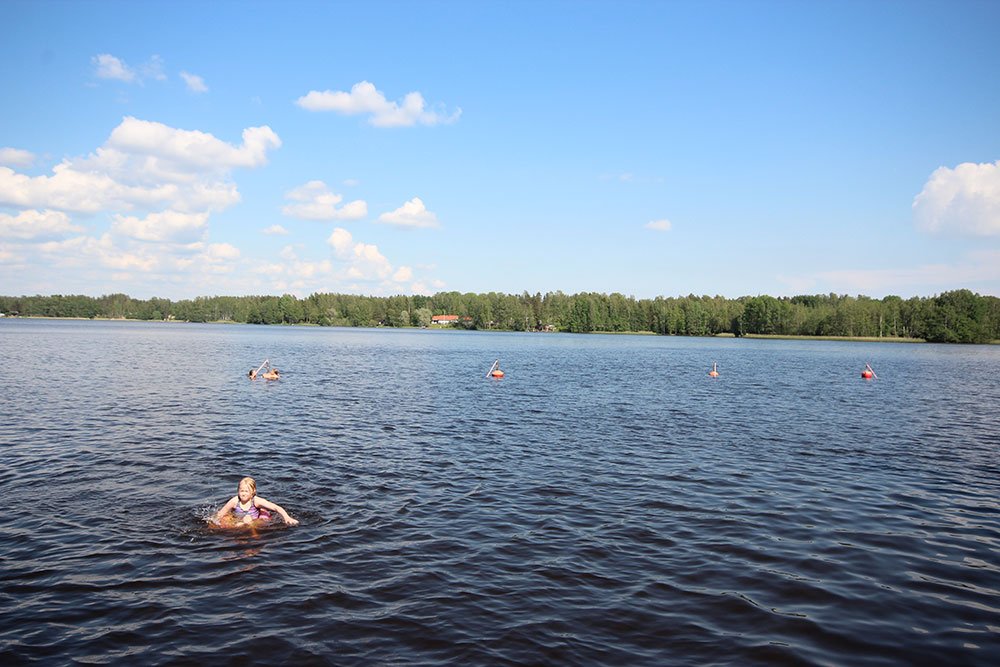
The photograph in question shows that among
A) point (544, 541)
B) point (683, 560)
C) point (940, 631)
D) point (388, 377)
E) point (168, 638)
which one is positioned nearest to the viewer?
point (168, 638)

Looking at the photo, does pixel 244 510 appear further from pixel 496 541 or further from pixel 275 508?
pixel 496 541

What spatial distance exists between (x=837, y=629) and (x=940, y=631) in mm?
1812

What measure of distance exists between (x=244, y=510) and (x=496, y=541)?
6.28m

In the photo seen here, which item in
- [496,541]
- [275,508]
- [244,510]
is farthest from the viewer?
[275,508]

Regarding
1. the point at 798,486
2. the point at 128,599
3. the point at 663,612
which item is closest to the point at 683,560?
the point at 663,612

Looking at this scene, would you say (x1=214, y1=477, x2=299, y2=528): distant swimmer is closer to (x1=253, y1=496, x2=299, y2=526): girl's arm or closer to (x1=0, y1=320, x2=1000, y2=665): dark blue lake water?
(x1=253, y1=496, x2=299, y2=526): girl's arm

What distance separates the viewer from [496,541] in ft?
47.9

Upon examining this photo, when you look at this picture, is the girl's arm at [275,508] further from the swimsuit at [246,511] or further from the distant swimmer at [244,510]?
the swimsuit at [246,511]

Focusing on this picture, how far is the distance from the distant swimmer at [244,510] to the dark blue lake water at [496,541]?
0.56 m

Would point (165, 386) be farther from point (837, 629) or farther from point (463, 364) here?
point (837, 629)

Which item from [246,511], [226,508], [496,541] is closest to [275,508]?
[246,511]

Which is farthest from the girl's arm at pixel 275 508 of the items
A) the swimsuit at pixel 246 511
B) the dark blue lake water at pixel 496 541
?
the dark blue lake water at pixel 496 541

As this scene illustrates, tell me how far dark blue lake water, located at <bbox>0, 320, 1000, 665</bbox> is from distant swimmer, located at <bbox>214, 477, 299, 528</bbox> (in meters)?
0.56

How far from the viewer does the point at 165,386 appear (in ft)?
145
